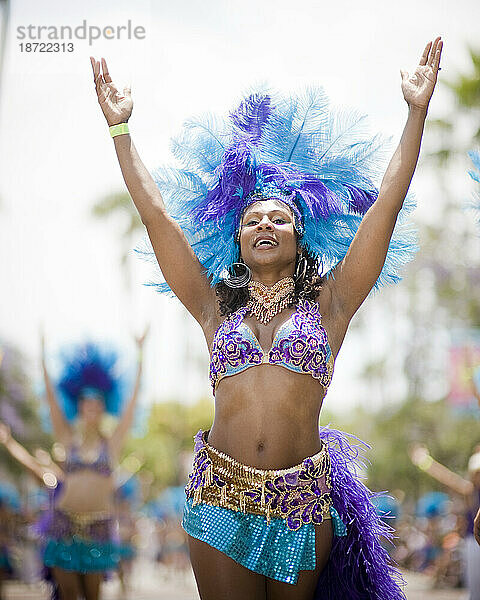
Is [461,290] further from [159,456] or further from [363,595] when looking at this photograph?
[363,595]

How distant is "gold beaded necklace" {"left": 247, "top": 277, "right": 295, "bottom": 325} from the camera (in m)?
3.41

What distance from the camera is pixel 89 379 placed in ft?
22.9

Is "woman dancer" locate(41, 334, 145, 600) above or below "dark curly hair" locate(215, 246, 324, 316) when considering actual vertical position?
below

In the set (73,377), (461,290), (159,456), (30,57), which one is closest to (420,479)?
(461,290)

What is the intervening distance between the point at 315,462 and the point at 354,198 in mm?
1150

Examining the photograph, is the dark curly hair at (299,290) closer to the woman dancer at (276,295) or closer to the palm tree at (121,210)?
the woman dancer at (276,295)

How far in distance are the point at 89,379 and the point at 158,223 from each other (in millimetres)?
3718

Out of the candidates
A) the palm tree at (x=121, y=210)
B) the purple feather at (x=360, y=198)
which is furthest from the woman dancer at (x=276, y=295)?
the palm tree at (x=121, y=210)

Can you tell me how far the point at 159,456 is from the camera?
2977 centimetres

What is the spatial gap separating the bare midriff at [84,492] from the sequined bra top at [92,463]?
3 centimetres

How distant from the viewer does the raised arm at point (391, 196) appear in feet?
10.9

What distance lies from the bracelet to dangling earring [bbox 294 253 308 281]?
874mm

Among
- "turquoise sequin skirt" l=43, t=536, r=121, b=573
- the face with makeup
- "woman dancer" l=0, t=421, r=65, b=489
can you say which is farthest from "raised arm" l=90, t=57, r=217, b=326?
"woman dancer" l=0, t=421, r=65, b=489

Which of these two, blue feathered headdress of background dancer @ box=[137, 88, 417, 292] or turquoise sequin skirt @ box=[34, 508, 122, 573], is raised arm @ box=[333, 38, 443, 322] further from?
turquoise sequin skirt @ box=[34, 508, 122, 573]
